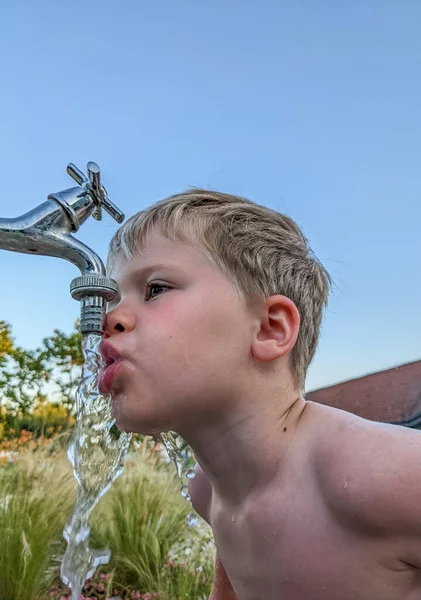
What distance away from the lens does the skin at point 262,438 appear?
3.61ft

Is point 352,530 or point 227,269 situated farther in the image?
point 227,269

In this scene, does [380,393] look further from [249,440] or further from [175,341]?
[175,341]

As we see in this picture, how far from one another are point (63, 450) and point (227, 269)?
14.2 feet

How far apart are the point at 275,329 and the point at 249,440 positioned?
26 cm

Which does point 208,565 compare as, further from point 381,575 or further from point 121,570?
point 381,575

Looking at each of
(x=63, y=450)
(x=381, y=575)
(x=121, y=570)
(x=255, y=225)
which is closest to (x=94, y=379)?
(x=255, y=225)

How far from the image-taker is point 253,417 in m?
1.28

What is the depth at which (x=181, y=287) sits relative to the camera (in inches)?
50.1

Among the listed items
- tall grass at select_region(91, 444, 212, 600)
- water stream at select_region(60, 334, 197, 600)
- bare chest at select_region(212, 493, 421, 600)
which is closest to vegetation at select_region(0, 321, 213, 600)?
tall grass at select_region(91, 444, 212, 600)

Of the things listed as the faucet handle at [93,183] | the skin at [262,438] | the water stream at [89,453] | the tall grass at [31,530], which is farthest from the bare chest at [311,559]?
the tall grass at [31,530]

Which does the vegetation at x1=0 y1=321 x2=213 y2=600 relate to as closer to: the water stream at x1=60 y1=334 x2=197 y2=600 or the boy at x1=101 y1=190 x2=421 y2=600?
the water stream at x1=60 y1=334 x2=197 y2=600

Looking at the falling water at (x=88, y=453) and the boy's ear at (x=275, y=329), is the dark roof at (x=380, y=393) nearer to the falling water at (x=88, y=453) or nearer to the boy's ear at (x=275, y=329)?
the falling water at (x=88, y=453)

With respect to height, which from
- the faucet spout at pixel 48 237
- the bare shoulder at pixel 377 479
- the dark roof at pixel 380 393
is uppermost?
the dark roof at pixel 380 393

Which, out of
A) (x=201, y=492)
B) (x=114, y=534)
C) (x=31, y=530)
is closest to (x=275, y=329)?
(x=201, y=492)
